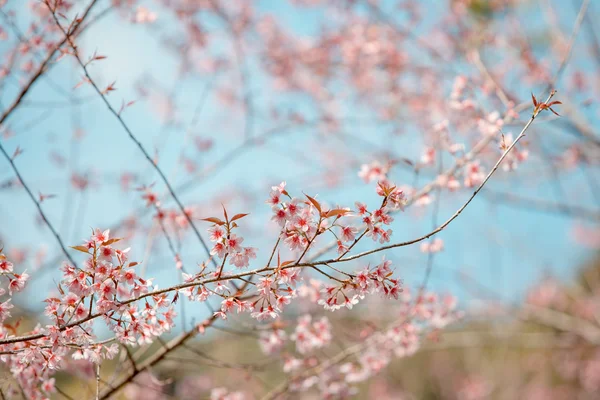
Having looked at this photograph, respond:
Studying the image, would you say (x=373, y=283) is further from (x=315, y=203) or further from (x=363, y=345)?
(x=363, y=345)

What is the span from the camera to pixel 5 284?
→ 170 cm

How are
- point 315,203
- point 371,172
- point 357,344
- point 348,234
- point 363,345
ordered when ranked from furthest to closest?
point 357,344 → point 363,345 → point 371,172 → point 348,234 → point 315,203

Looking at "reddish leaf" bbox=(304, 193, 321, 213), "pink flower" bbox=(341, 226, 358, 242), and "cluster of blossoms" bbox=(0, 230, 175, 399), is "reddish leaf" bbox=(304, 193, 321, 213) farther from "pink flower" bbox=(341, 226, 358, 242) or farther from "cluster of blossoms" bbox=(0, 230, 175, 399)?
"cluster of blossoms" bbox=(0, 230, 175, 399)

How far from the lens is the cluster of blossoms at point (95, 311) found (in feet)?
4.96

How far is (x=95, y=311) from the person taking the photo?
5.14 ft

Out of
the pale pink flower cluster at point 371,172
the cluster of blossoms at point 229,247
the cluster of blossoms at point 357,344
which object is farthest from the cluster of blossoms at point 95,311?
the pale pink flower cluster at point 371,172

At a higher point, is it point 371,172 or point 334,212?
point 371,172

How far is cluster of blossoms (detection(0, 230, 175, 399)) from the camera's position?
151 cm

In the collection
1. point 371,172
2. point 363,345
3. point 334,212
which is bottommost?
point 334,212

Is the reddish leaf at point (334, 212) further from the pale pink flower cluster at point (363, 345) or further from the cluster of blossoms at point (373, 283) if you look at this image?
the pale pink flower cluster at point (363, 345)

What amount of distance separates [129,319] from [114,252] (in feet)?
0.85

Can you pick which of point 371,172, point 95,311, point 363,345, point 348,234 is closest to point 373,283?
point 348,234

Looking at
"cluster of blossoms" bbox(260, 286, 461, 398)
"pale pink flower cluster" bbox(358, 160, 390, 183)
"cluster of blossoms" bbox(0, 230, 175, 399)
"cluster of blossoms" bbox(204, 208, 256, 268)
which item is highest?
"pale pink flower cluster" bbox(358, 160, 390, 183)

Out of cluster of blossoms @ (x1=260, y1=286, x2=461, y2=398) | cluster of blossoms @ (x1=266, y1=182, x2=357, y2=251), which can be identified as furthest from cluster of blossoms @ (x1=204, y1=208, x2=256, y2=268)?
cluster of blossoms @ (x1=260, y1=286, x2=461, y2=398)
